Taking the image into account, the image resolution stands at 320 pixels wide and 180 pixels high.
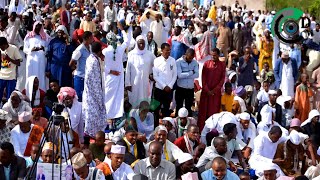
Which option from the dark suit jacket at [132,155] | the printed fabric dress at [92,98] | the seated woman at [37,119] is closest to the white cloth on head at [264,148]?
the dark suit jacket at [132,155]

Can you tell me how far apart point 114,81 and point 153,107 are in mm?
919

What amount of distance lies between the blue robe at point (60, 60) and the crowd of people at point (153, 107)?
17mm

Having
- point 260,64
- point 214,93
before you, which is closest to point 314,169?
point 214,93

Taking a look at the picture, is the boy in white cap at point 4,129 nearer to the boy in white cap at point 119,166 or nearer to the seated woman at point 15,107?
the seated woman at point 15,107

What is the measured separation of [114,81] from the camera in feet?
37.8

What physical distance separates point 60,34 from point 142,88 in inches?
59.8

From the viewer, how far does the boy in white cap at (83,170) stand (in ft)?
25.2

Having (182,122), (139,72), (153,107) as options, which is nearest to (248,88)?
(153,107)

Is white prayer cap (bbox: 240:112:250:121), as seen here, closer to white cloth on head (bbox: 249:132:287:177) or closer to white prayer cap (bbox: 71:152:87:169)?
white cloth on head (bbox: 249:132:287:177)

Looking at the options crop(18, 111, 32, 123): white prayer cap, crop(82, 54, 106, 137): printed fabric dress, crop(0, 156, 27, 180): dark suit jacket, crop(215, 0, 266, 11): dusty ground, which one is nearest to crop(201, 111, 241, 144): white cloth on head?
crop(82, 54, 106, 137): printed fabric dress

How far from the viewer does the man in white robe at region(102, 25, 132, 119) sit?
37.2ft

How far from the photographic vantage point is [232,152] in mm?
10086

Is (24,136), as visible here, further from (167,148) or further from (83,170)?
(83,170)

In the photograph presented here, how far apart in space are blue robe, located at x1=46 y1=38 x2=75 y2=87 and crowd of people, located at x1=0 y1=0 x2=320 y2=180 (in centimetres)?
2
